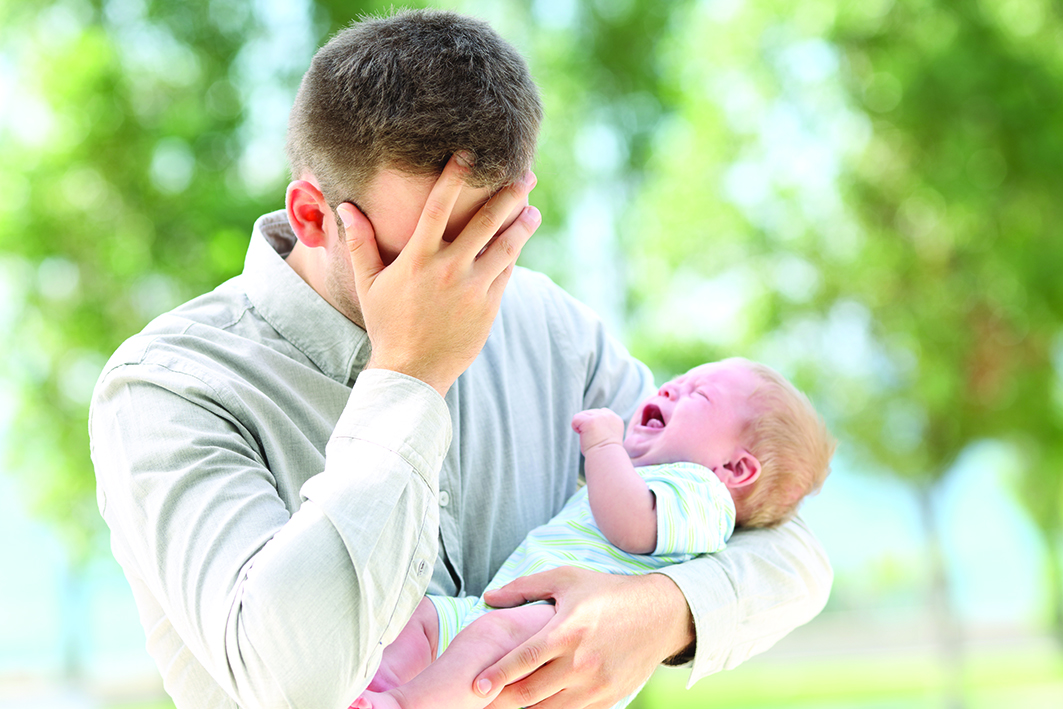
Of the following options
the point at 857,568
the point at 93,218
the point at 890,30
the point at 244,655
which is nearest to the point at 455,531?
the point at 244,655

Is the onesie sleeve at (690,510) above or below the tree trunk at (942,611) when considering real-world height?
above

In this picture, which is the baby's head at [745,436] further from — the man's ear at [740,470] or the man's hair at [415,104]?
the man's hair at [415,104]

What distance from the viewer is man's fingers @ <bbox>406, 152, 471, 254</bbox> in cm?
144

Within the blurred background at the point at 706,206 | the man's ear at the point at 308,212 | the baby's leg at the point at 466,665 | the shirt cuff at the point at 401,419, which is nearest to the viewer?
the shirt cuff at the point at 401,419

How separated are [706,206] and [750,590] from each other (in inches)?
272

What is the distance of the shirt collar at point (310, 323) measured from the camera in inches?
65.6

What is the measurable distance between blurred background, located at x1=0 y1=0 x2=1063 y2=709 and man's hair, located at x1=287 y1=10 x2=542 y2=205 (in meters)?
5.88

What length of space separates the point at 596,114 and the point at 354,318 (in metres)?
7.23

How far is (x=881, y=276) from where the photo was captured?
865cm

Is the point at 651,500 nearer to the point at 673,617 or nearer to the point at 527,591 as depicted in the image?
the point at 673,617

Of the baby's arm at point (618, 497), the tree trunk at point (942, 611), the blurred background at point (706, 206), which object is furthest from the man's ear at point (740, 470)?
the tree trunk at point (942, 611)

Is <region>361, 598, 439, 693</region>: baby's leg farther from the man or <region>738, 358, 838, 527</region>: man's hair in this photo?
<region>738, 358, 838, 527</region>: man's hair

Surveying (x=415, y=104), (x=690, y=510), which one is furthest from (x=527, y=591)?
(x=415, y=104)

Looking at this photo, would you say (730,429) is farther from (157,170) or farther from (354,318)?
(157,170)
